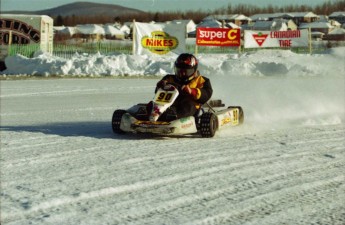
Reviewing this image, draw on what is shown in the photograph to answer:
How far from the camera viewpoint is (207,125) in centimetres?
827

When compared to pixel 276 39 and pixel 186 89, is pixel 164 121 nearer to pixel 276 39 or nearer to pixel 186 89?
pixel 186 89

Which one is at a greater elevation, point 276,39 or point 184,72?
point 276,39

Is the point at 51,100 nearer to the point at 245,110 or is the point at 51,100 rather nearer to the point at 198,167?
the point at 245,110

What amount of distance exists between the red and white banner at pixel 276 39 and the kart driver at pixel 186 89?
18.5 meters

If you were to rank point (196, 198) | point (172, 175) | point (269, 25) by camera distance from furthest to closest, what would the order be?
1. point (269, 25)
2. point (172, 175)
3. point (196, 198)

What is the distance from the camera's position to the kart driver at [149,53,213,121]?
8.55m

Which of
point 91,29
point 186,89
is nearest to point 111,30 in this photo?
point 91,29

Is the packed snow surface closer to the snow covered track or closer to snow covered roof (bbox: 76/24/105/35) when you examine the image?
the snow covered track

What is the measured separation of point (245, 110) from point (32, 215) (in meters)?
7.34

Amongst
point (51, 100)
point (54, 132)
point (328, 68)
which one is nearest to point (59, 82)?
point (51, 100)

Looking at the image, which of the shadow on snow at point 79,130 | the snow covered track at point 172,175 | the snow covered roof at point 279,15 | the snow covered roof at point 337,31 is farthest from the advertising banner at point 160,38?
the snow covered roof at point 279,15

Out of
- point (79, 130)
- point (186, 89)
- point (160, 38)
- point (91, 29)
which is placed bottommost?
point (79, 130)

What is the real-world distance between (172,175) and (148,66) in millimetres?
20021

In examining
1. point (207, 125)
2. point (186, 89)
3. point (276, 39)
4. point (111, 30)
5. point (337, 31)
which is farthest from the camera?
point (111, 30)
